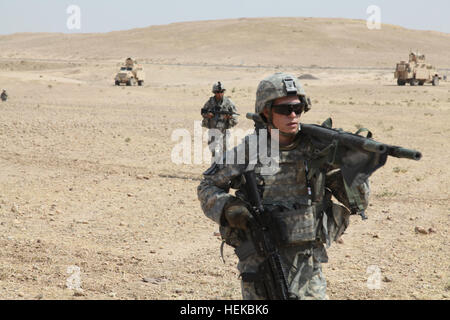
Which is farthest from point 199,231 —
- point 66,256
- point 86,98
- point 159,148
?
point 86,98

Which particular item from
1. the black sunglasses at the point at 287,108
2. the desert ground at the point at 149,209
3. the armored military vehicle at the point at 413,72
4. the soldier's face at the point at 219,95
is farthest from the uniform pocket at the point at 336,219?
the armored military vehicle at the point at 413,72

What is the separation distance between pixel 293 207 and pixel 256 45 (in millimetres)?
90131

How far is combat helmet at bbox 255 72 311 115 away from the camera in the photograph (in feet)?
11.4

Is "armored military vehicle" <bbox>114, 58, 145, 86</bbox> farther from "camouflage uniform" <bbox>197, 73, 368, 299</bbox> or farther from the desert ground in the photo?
"camouflage uniform" <bbox>197, 73, 368, 299</bbox>

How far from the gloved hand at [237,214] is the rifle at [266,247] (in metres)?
0.04

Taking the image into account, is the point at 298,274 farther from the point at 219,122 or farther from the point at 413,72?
the point at 413,72

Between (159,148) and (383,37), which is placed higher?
(383,37)

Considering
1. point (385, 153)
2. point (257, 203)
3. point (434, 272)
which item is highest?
point (385, 153)

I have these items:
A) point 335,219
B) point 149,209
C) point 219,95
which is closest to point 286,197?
point 335,219

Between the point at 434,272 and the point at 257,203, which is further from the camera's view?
the point at 434,272

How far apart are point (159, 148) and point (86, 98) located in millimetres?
15812

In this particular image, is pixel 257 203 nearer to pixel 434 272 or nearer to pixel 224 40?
pixel 434 272

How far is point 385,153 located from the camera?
303 cm

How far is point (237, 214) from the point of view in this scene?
3.23 m
